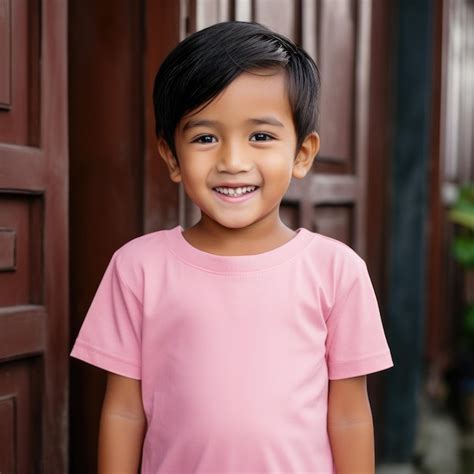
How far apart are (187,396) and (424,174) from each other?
286 cm

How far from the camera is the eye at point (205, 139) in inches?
69.7

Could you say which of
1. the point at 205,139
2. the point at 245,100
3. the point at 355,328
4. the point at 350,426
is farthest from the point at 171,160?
the point at 350,426

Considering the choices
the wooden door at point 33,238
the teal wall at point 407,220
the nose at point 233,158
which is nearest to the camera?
the nose at point 233,158

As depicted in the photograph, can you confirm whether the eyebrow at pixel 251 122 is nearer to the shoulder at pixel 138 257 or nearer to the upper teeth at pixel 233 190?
the upper teeth at pixel 233 190

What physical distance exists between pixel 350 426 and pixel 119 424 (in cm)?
49

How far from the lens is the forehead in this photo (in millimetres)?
→ 1736

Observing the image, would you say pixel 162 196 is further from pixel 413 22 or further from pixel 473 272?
pixel 473 272

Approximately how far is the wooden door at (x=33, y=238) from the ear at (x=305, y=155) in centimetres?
69

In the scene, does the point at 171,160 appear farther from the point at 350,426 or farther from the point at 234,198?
the point at 350,426

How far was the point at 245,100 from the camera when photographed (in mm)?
1739

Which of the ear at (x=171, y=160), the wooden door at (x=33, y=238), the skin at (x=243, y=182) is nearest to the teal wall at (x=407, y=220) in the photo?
the wooden door at (x=33, y=238)

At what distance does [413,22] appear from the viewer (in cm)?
437

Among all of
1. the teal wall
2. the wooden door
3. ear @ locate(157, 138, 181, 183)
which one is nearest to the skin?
ear @ locate(157, 138, 181, 183)

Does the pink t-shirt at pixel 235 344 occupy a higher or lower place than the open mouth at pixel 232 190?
lower
